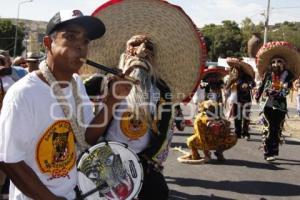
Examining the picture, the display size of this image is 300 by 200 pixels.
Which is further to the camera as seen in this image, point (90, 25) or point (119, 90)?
point (119, 90)

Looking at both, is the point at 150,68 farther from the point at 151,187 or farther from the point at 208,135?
the point at 208,135

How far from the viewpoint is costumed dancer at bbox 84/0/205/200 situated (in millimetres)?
3570

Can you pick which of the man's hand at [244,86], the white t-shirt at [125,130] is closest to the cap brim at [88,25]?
the white t-shirt at [125,130]

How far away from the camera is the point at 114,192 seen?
3.10 metres

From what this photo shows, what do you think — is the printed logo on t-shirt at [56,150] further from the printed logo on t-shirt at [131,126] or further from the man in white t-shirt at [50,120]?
Answer: the printed logo on t-shirt at [131,126]

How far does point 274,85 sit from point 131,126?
17.2 feet

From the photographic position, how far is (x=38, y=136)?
Result: 2.11m

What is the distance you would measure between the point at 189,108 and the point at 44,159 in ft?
42.9

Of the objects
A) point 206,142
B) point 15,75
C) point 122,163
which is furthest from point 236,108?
point 122,163

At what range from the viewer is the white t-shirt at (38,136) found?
203 cm

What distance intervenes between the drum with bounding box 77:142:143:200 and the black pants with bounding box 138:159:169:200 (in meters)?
0.35

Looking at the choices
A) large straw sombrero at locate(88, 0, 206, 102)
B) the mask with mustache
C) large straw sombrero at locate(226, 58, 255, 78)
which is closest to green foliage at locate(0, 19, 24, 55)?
large straw sombrero at locate(226, 58, 255, 78)

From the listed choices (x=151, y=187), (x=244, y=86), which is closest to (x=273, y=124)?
(x=244, y=86)

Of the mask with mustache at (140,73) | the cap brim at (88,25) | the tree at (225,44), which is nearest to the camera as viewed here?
the cap brim at (88,25)
